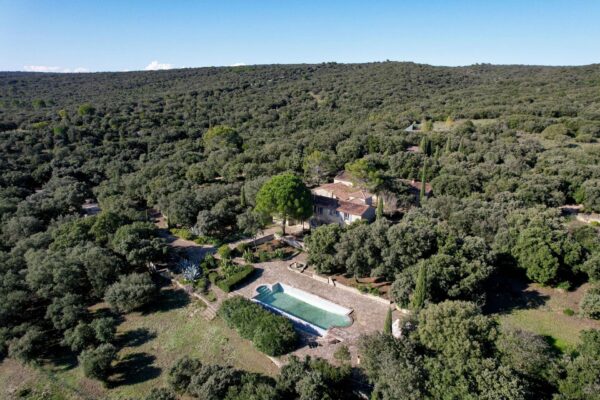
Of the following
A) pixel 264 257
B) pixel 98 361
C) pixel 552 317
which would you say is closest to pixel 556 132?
pixel 552 317

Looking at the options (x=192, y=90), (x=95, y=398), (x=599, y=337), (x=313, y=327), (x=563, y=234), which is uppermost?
(x=192, y=90)

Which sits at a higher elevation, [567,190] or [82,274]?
[567,190]

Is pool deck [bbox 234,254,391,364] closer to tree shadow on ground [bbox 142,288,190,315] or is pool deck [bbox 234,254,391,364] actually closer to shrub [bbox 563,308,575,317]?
tree shadow on ground [bbox 142,288,190,315]

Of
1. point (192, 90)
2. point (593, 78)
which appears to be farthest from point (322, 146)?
point (593, 78)

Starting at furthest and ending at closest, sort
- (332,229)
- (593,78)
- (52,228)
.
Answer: (593,78) < (52,228) < (332,229)

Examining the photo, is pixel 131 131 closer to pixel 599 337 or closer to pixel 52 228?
pixel 52 228

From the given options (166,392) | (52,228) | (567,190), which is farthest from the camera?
(567,190)

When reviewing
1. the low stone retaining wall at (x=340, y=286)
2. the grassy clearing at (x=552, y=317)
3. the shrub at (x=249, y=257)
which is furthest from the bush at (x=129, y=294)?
the grassy clearing at (x=552, y=317)

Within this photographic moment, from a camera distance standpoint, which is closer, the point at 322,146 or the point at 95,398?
the point at 95,398
